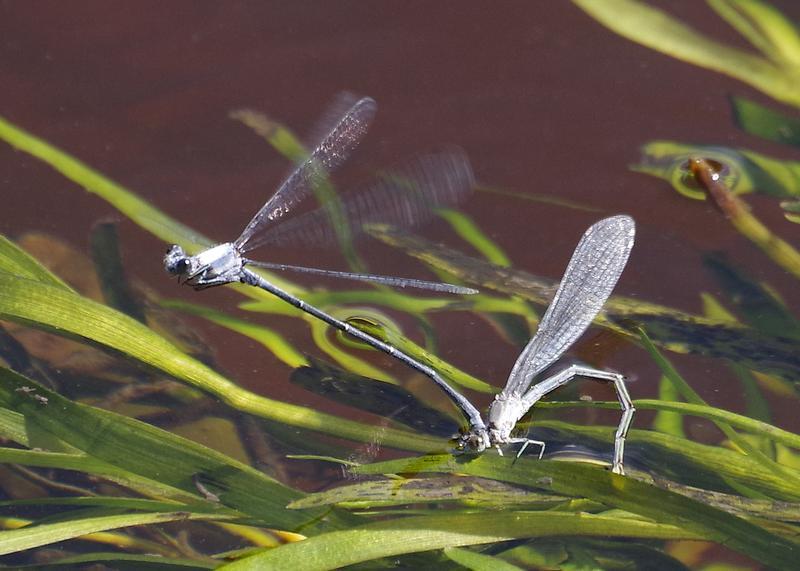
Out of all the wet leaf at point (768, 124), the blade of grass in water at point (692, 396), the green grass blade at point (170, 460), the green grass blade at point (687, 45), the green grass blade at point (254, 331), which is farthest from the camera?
the green grass blade at point (687, 45)

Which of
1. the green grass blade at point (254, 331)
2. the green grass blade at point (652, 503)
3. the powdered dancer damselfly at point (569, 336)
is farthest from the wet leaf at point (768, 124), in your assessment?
the green grass blade at point (254, 331)

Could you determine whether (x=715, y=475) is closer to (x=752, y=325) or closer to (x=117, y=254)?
(x=752, y=325)

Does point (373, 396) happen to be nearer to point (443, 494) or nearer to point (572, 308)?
point (443, 494)

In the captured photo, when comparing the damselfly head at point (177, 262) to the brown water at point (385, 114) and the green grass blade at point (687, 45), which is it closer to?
the brown water at point (385, 114)

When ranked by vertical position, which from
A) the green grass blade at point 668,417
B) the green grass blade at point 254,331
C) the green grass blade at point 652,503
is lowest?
the green grass blade at point 652,503

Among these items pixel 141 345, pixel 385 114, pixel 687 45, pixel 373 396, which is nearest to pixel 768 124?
pixel 687 45

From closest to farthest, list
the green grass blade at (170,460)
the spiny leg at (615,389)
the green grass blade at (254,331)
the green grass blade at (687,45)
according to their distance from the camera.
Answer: the green grass blade at (170,460)
the spiny leg at (615,389)
the green grass blade at (254,331)
the green grass blade at (687,45)

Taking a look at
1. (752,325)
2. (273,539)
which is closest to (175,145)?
(273,539)

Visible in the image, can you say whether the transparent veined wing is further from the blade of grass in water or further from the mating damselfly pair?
the blade of grass in water
